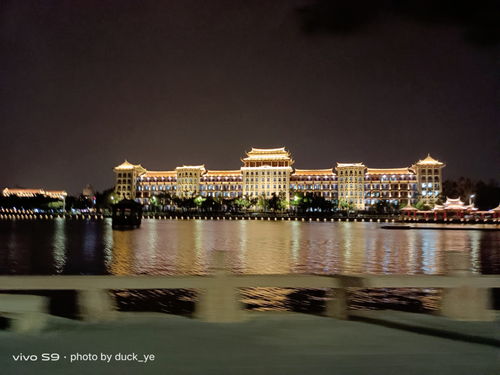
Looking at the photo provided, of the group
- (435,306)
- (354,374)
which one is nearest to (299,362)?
(354,374)

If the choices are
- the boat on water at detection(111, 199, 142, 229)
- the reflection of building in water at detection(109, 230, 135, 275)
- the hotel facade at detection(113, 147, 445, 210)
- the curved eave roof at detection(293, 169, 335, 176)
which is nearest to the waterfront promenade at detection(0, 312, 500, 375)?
the reflection of building in water at detection(109, 230, 135, 275)

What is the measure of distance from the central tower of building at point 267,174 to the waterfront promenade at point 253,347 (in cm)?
16060

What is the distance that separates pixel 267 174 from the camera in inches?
6688

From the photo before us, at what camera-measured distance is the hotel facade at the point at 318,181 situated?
554 ft

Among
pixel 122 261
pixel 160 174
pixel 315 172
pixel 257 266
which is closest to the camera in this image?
pixel 257 266

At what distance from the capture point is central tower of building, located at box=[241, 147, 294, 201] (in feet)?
554

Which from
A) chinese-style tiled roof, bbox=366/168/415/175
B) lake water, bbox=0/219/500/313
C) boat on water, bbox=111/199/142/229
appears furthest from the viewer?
chinese-style tiled roof, bbox=366/168/415/175

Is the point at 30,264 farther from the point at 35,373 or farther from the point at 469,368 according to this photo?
the point at 469,368

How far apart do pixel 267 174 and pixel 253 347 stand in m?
165

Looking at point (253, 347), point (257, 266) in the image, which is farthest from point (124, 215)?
point (253, 347)

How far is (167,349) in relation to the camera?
197 inches

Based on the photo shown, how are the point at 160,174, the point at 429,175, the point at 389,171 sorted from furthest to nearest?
the point at 160,174 < the point at 389,171 < the point at 429,175

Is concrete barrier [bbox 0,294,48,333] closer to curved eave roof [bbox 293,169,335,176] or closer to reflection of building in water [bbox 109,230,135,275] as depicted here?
reflection of building in water [bbox 109,230,135,275]

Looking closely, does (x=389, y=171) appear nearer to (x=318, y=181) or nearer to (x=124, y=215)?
(x=318, y=181)
